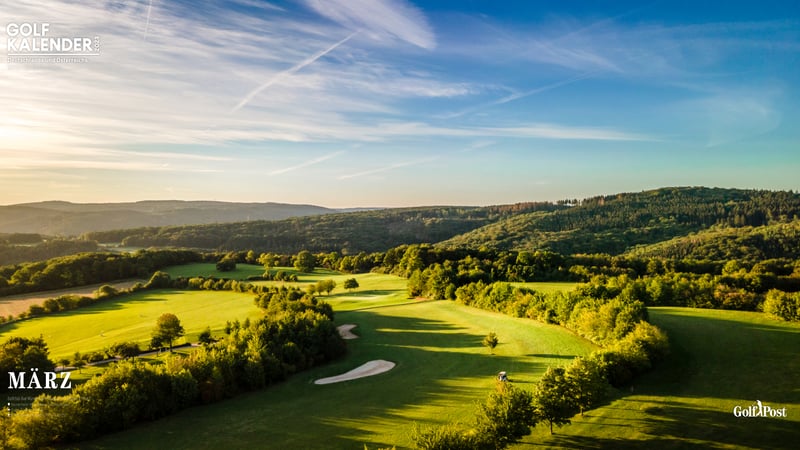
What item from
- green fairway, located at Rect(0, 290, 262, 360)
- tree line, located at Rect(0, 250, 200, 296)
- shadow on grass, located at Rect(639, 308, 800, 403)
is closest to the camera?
shadow on grass, located at Rect(639, 308, 800, 403)

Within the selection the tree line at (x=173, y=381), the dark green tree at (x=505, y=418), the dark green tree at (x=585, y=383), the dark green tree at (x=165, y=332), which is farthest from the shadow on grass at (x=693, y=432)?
the dark green tree at (x=165, y=332)

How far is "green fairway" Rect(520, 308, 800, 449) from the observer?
2195cm

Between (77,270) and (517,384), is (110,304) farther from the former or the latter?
(517,384)

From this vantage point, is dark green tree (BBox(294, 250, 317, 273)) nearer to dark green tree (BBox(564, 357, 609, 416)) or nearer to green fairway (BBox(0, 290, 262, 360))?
green fairway (BBox(0, 290, 262, 360))

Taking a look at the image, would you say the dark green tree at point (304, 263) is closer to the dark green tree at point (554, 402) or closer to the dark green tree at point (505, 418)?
the dark green tree at point (554, 402)

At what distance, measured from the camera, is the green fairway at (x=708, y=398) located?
21953 millimetres

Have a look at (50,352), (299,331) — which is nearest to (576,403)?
(299,331)

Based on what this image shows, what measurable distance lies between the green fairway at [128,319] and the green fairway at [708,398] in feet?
170

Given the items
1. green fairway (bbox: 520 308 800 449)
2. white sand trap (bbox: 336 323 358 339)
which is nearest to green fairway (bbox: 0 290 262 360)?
white sand trap (bbox: 336 323 358 339)

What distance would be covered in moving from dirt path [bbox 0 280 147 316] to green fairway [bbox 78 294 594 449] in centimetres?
6997

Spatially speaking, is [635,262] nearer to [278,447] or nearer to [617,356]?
[617,356]

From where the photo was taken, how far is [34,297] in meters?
82.6

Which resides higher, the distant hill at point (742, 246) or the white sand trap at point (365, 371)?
the distant hill at point (742, 246)

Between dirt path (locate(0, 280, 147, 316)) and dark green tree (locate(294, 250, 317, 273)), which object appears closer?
dirt path (locate(0, 280, 147, 316))
